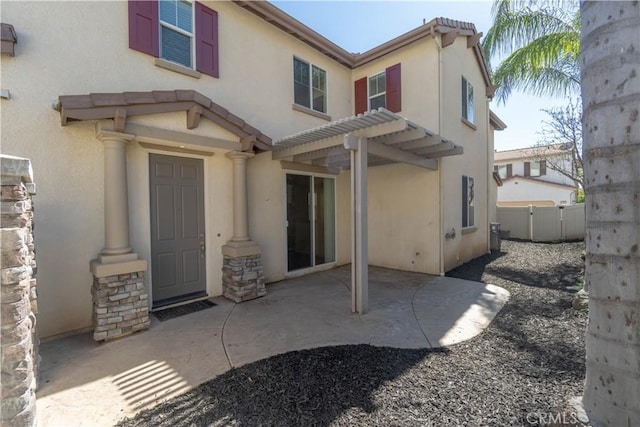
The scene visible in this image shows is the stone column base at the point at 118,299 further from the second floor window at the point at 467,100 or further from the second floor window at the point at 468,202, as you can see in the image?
the second floor window at the point at 467,100

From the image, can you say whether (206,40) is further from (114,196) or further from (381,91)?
(381,91)

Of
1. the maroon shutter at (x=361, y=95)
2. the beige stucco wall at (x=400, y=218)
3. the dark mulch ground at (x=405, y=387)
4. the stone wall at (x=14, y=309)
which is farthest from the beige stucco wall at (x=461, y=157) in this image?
the stone wall at (x=14, y=309)

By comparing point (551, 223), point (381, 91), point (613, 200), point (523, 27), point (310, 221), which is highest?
point (523, 27)

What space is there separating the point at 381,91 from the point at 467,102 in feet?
9.44

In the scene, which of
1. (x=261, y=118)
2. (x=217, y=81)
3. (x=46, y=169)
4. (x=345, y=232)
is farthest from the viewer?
(x=345, y=232)

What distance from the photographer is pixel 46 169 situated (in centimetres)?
395

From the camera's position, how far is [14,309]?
209 cm

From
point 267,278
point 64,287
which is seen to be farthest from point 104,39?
point 267,278

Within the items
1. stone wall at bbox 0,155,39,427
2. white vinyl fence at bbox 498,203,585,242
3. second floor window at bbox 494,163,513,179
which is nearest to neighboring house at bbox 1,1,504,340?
stone wall at bbox 0,155,39,427

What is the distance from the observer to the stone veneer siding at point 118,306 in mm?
3924

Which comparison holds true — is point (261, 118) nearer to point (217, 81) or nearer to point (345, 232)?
point (217, 81)

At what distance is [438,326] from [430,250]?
333cm

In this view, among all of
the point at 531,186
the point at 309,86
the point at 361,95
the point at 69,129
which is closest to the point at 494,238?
the point at 361,95

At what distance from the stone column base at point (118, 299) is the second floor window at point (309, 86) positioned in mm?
5388
